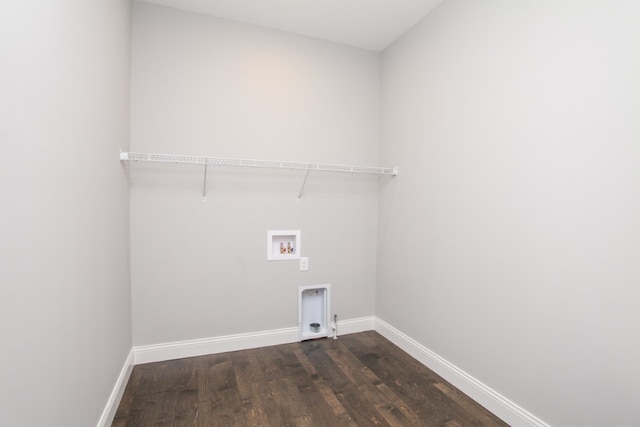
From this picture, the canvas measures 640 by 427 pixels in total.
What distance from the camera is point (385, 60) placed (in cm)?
282

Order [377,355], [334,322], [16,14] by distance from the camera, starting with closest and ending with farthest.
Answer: [16,14]
[377,355]
[334,322]

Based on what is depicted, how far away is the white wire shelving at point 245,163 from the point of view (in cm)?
202

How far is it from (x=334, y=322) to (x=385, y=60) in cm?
254

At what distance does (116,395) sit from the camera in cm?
174

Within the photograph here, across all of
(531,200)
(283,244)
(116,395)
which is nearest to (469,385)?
(531,200)

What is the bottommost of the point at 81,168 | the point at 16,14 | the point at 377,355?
the point at 377,355

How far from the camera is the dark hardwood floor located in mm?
1707

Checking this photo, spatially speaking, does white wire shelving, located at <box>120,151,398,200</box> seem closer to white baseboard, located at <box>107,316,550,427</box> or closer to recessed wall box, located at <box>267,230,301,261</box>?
recessed wall box, located at <box>267,230,301,261</box>

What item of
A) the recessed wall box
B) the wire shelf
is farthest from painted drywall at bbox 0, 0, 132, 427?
the recessed wall box

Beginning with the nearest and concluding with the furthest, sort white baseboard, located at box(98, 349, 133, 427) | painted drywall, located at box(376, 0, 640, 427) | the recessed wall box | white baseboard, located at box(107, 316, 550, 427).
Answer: painted drywall, located at box(376, 0, 640, 427) < white baseboard, located at box(98, 349, 133, 427) < white baseboard, located at box(107, 316, 550, 427) < the recessed wall box

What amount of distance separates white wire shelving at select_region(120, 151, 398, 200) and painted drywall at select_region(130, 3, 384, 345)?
96 millimetres

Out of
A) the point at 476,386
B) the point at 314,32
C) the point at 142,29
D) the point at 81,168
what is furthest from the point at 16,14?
the point at 476,386

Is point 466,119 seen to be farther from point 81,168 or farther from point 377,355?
point 81,168

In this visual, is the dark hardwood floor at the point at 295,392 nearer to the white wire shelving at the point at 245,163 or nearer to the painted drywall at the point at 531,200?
the painted drywall at the point at 531,200
